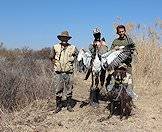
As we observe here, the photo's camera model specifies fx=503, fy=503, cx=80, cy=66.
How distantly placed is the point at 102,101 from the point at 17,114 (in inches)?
90.3

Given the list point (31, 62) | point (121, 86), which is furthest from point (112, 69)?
point (31, 62)

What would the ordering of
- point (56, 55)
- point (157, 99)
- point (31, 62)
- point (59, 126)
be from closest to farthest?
point (59, 126), point (56, 55), point (157, 99), point (31, 62)

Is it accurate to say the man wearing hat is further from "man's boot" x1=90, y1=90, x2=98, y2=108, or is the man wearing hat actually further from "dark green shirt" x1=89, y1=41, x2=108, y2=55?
"man's boot" x1=90, y1=90, x2=98, y2=108

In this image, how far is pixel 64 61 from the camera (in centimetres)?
1259

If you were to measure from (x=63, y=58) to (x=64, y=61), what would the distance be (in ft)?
0.26

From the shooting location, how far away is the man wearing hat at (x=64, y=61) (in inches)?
496

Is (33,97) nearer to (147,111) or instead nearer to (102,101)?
(102,101)

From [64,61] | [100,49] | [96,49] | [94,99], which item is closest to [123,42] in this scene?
[100,49]

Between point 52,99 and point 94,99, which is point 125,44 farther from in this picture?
point 52,99

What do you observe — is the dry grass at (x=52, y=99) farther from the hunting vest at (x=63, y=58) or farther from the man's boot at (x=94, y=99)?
the hunting vest at (x=63, y=58)

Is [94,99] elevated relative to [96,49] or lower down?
lower down

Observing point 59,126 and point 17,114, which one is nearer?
point 59,126

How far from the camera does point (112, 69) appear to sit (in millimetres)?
12133

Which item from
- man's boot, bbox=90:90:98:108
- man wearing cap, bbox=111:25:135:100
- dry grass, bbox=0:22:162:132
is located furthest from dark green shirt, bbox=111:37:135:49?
dry grass, bbox=0:22:162:132
